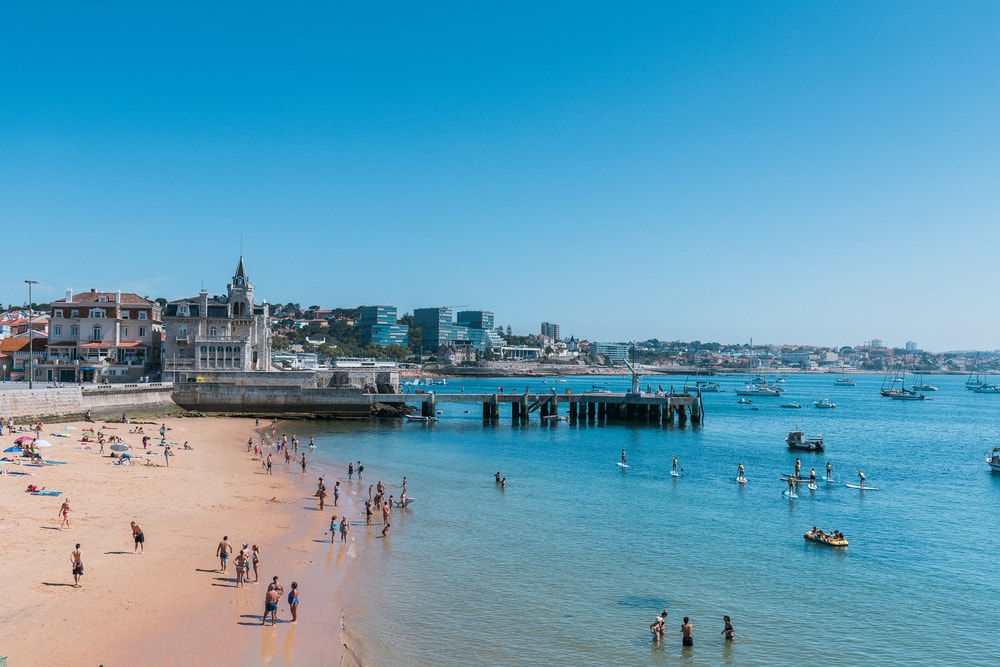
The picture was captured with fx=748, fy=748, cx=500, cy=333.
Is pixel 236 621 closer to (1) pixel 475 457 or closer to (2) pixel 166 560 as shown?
(2) pixel 166 560

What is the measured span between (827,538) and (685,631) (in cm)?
1383

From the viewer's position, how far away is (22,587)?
19.5m

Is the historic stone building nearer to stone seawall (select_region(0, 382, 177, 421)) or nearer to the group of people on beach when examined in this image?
stone seawall (select_region(0, 382, 177, 421))

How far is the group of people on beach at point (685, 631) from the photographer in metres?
19.8

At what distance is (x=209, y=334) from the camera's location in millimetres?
78625

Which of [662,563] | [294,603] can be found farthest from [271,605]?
[662,563]

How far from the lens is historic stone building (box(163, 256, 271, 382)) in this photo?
77.6 metres

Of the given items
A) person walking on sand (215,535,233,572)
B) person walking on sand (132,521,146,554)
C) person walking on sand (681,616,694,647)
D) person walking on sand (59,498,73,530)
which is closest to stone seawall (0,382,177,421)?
person walking on sand (59,498,73,530)

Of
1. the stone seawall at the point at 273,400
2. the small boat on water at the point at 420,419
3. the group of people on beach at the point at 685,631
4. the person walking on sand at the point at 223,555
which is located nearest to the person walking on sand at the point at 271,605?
the person walking on sand at the point at 223,555

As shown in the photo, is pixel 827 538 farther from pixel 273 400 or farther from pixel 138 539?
pixel 273 400

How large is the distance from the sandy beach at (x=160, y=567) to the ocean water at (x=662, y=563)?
1.70 metres

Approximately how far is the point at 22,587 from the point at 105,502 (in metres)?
11.4

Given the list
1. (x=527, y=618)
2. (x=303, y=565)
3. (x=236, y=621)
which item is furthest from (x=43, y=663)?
(x=527, y=618)

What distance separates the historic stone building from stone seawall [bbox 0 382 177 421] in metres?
5.72
